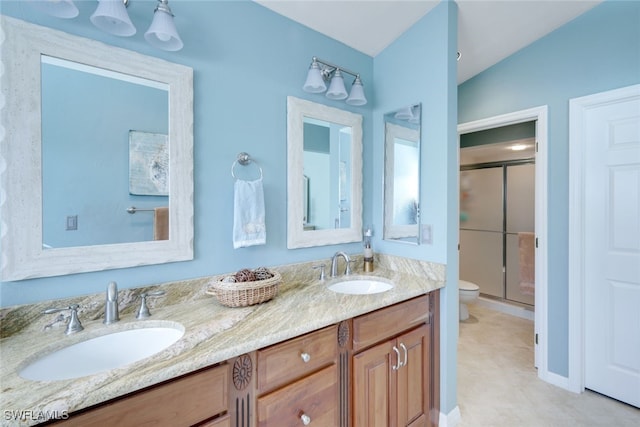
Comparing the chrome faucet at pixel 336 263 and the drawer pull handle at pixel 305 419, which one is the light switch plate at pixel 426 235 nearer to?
the chrome faucet at pixel 336 263

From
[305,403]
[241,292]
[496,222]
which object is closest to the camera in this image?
[305,403]

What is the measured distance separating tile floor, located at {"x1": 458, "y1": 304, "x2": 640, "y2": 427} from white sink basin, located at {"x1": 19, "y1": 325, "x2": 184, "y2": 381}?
1777mm

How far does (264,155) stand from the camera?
1.57 metres

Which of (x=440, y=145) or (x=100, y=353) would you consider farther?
(x=440, y=145)

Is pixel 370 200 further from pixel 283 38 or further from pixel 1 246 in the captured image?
pixel 1 246

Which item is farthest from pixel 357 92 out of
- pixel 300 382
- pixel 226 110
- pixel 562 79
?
pixel 300 382

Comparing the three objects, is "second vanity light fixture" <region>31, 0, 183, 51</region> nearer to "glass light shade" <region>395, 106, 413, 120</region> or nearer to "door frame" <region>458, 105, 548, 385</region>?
"glass light shade" <region>395, 106, 413, 120</region>

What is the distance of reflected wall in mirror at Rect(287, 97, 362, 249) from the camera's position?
1674 millimetres

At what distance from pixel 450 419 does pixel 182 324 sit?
1.65 meters

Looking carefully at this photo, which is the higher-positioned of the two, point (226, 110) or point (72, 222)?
point (226, 110)

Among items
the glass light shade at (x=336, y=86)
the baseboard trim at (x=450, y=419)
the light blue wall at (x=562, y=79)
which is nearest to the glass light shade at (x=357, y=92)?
the glass light shade at (x=336, y=86)

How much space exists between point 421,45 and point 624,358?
94.4 inches

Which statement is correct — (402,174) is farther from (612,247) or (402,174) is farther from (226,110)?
(612,247)

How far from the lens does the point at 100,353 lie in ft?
3.26
